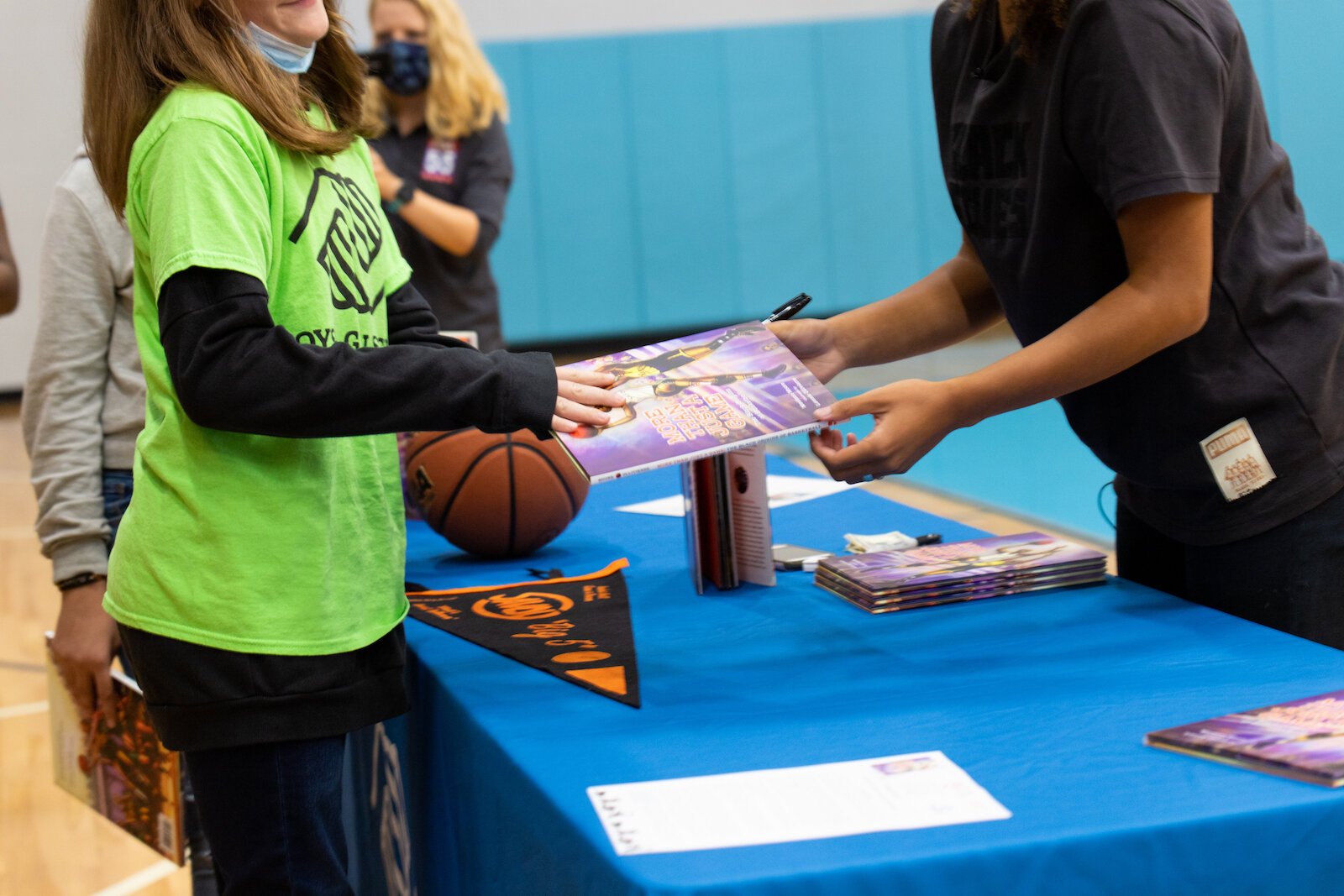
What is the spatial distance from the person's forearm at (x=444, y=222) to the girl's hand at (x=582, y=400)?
1738 millimetres

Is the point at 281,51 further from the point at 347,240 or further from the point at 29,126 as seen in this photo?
the point at 29,126

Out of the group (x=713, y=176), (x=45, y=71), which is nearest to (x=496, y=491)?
(x=713, y=176)

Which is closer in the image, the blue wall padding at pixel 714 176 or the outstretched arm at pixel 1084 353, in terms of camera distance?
the outstretched arm at pixel 1084 353

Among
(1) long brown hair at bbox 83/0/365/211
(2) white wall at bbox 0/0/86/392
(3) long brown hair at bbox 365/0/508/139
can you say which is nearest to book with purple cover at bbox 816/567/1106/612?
(1) long brown hair at bbox 83/0/365/211

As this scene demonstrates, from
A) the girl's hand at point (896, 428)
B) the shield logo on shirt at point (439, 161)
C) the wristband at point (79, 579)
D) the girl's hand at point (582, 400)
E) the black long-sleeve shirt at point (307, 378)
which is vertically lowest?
the wristband at point (79, 579)

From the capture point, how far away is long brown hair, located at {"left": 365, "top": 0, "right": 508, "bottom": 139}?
9.98ft

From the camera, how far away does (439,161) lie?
3.16 m

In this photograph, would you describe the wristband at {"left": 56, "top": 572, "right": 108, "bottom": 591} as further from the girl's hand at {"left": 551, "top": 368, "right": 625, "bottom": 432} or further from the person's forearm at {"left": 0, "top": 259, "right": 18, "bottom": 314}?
the person's forearm at {"left": 0, "top": 259, "right": 18, "bottom": 314}

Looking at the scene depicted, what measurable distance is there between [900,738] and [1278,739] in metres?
0.28

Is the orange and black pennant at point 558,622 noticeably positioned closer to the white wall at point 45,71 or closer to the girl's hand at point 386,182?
the girl's hand at point 386,182

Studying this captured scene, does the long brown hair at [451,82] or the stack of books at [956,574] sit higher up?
the long brown hair at [451,82]

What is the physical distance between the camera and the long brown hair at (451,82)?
3.04 m

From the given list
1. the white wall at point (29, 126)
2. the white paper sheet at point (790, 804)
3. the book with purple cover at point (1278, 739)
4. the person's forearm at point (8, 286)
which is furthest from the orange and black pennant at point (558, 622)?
the white wall at point (29, 126)

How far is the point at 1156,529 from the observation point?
1.50 m
